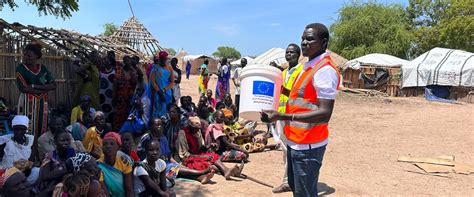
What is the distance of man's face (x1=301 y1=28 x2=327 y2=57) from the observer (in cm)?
255

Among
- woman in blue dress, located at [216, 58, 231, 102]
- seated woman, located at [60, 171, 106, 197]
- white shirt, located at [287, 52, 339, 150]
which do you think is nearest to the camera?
white shirt, located at [287, 52, 339, 150]

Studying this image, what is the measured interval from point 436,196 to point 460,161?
7.22 ft

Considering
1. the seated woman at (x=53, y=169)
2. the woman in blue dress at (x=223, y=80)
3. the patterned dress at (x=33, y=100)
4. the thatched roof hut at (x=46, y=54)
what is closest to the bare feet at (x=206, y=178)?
the seated woman at (x=53, y=169)

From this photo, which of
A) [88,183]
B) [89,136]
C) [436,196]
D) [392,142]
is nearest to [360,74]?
[392,142]

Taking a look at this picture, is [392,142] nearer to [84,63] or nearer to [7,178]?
[84,63]

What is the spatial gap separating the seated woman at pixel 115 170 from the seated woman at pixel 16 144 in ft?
2.70

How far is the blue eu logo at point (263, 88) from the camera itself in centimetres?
318

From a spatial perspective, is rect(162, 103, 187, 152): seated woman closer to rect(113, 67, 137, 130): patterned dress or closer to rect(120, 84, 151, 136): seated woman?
rect(120, 84, 151, 136): seated woman

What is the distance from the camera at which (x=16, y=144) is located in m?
3.80

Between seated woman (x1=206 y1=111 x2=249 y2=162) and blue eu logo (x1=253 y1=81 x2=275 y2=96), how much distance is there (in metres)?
2.85

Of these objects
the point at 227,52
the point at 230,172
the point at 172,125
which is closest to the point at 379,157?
the point at 230,172

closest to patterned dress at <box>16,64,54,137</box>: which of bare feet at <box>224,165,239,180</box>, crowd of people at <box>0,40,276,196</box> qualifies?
crowd of people at <box>0,40,276,196</box>

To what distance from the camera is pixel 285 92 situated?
2857 mm

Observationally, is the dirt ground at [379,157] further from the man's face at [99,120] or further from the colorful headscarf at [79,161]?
the colorful headscarf at [79,161]
